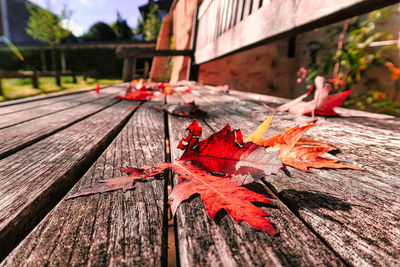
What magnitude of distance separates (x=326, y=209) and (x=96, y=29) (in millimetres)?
30732

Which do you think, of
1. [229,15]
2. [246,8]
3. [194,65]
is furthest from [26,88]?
[246,8]

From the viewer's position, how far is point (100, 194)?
16.6 inches

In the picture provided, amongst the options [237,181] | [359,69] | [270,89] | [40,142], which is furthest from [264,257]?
[270,89]

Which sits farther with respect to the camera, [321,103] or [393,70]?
[393,70]

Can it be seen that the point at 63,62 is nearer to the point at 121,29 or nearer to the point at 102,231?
the point at 121,29

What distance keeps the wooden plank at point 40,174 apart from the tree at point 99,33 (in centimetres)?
2947

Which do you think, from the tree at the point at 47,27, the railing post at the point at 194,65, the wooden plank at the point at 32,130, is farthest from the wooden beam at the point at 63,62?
the wooden plank at the point at 32,130

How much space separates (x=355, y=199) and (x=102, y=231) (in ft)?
1.45

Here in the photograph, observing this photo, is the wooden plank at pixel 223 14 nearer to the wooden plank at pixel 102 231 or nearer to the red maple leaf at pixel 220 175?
the red maple leaf at pixel 220 175

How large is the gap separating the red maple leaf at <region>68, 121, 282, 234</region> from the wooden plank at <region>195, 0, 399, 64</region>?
2.98 ft

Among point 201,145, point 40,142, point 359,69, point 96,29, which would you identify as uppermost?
point 96,29

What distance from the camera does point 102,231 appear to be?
12.7 inches

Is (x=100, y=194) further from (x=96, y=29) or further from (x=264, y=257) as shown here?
(x=96, y=29)

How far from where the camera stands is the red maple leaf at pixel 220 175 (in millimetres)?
372
